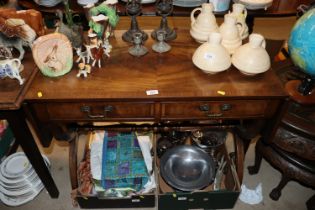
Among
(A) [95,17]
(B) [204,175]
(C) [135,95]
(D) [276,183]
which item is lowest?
(D) [276,183]

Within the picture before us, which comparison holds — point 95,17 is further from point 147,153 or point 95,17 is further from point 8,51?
point 147,153

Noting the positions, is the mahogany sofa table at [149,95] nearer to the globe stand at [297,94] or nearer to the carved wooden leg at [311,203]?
the globe stand at [297,94]

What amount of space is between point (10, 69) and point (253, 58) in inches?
40.8

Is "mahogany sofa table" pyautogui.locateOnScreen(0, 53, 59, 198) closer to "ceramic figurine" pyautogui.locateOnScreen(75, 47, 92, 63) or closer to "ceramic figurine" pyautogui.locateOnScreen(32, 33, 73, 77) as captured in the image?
"ceramic figurine" pyautogui.locateOnScreen(32, 33, 73, 77)

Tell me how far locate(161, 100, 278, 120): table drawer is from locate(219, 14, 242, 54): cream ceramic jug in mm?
275

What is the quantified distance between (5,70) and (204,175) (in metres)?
1.20

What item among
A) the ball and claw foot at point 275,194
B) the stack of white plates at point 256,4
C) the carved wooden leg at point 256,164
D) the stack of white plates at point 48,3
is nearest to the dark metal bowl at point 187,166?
the carved wooden leg at point 256,164

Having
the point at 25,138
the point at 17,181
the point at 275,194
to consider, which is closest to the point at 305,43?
the point at 275,194

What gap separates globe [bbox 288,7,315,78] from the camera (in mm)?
1162

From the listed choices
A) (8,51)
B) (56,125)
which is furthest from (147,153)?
(8,51)

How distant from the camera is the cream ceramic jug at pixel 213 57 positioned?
46.8 inches

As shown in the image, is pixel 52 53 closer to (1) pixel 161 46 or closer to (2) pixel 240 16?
(1) pixel 161 46

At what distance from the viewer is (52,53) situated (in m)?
1.17

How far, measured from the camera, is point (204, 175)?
5.46 ft
